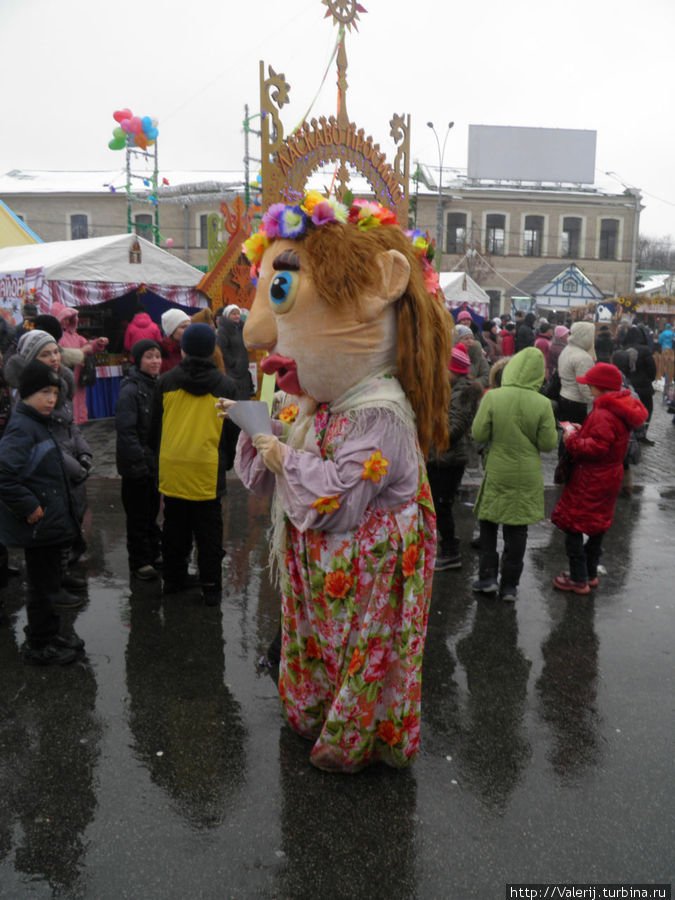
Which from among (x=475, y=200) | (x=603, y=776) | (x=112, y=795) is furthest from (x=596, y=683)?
(x=475, y=200)

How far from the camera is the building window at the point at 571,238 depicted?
3666 cm

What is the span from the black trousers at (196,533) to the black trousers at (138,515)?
0.36 m

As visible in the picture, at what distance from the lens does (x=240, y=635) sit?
13.4 feet

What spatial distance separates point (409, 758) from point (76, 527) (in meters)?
2.10

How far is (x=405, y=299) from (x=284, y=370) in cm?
58

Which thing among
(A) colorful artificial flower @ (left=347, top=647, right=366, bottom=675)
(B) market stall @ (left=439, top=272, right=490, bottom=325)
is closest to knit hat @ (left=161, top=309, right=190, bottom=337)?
(A) colorful artificial flower @ (left=347, top=647, right=366, bottom=675)

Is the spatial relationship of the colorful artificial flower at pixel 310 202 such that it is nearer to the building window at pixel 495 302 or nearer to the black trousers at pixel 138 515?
the black trousers at pixel 138 515

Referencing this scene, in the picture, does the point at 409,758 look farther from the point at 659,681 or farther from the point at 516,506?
the point at 516,506

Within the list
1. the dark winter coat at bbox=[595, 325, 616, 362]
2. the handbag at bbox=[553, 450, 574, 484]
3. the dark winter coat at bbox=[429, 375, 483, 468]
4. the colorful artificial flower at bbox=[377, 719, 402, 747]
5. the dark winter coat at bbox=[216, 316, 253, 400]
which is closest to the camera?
the colorful artificial flower at bbox=[377, 719, 402, 747]

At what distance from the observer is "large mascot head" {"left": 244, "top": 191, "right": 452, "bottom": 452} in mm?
2633

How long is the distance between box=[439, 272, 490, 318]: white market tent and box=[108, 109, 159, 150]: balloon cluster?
8828mm

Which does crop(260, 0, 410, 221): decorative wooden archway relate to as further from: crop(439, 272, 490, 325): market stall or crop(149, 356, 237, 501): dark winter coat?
crop(439, 272, 490, 325): market stall

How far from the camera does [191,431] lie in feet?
14.1

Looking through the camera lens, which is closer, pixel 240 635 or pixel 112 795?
pixel 112 795
